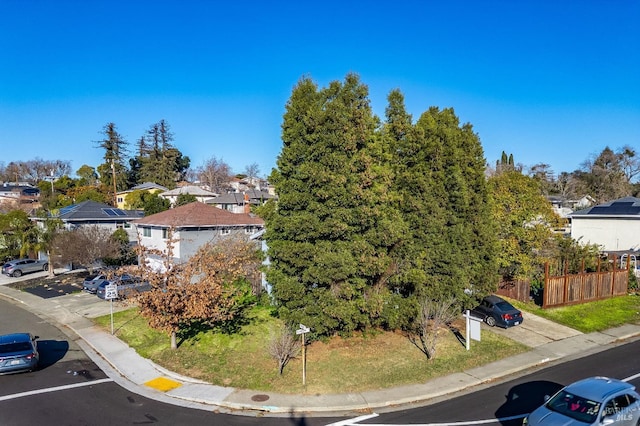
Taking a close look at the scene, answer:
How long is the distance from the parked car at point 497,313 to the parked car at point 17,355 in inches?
750

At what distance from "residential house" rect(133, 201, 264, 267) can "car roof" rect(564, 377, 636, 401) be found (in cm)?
2225

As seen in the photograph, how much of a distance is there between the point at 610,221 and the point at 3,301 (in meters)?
48.0

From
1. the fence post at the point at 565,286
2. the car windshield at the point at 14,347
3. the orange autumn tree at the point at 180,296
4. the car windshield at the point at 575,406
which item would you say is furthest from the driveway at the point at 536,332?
the car windshield at the point at 14,347

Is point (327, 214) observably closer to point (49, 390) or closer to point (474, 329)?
point (474, 329)

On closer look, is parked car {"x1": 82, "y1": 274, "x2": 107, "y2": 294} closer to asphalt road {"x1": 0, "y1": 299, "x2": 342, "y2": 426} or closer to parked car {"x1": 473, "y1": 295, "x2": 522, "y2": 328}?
asphalt road {"x1": 0, "y1": 299, "x2": 342, "y2": 426}

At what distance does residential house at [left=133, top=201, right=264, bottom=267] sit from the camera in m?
30.3

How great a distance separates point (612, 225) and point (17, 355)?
4346cm

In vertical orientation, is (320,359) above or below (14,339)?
below

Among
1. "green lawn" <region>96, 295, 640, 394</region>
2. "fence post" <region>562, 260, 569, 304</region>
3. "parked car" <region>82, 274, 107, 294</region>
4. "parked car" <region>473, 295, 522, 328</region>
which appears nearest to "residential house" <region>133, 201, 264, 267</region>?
"parked car" <region>82, 274, 107, 294</region>

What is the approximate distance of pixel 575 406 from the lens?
1001 cm

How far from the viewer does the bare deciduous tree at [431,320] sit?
650 inches

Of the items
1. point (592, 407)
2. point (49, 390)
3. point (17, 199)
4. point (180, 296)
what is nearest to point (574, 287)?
point (592, 407)

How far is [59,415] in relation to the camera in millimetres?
12062

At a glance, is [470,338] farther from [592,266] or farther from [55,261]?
[55,261]
